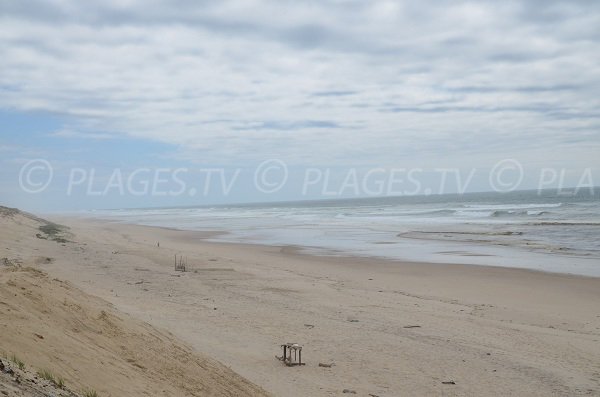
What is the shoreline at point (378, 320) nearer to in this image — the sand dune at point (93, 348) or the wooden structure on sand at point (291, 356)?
the wooden structure on sand at point (291, 356)

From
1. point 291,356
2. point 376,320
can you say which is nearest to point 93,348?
point 291,356

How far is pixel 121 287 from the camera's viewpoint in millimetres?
14016

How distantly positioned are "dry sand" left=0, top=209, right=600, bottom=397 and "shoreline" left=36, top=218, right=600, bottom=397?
30mm

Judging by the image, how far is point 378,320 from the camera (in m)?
11.1

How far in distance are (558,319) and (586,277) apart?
21.7 feet

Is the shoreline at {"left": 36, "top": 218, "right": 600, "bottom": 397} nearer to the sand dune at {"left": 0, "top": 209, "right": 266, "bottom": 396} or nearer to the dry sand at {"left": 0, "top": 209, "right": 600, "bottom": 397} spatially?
the dry sand at {"left": 0, "top": 209, "right": 600, "bottom": 397}

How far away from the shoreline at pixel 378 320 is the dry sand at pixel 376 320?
30mm

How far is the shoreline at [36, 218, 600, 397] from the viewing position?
7.83 metres

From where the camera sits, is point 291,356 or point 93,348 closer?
point 93,348

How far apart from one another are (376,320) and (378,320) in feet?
0.14

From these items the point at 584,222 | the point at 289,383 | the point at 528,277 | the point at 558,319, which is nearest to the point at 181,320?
the point at 289,383

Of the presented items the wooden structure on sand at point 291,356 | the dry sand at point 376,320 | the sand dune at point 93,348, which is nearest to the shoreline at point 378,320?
the dry sand at point 376,320

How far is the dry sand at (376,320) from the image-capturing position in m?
7.81

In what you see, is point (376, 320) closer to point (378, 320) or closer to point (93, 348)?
point (378, 320)
